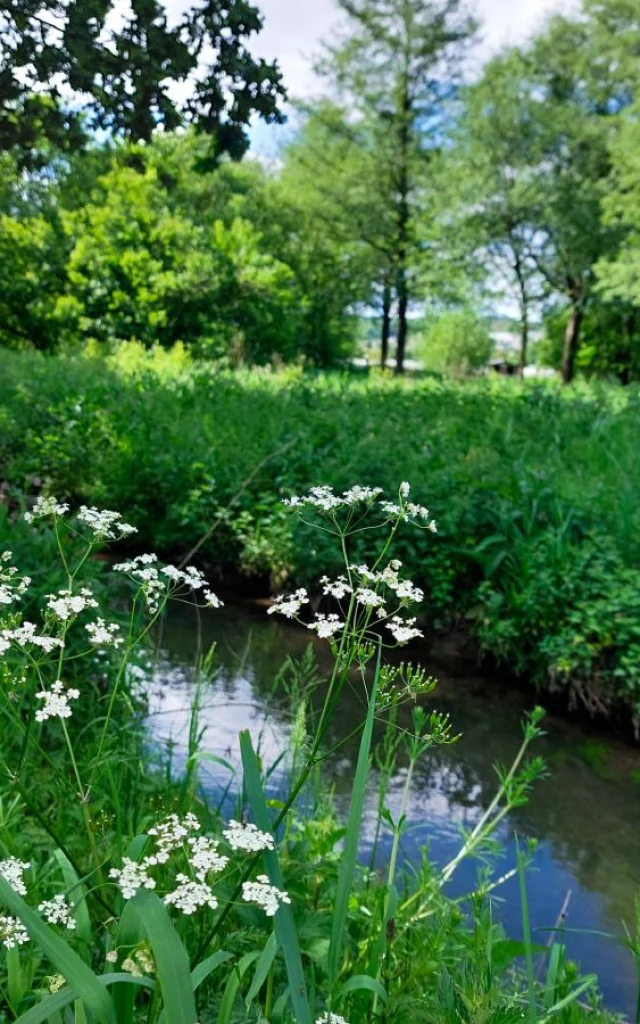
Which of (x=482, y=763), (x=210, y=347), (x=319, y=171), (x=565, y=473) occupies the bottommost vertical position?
(x=482, y=763)

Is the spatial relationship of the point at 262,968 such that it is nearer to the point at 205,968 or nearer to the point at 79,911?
the point at 205,968

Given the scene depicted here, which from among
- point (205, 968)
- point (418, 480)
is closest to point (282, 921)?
point (205, 968)

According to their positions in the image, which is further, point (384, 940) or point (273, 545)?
point (273, 545)

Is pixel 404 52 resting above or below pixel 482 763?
above

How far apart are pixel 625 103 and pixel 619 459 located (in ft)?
93.7

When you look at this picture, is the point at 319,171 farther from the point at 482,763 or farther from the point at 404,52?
the point at 482,763

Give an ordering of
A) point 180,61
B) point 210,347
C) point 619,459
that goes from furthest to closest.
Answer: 1. point 210,347
2. point 619,459
3. point 180,61

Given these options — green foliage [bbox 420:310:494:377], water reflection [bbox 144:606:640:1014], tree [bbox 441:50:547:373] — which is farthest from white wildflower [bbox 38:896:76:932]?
green foliage [bbox 420:310:494:377]

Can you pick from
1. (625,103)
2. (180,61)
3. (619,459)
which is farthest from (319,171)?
(180,61)

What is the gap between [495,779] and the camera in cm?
482

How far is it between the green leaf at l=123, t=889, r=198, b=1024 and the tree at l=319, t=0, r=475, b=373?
30.3 metres

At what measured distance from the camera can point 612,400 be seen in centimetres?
1193

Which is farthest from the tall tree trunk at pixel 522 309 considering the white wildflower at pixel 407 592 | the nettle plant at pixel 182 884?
the white wildflower at pixel 407 592

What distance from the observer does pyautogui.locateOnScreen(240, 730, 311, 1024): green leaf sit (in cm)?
110
